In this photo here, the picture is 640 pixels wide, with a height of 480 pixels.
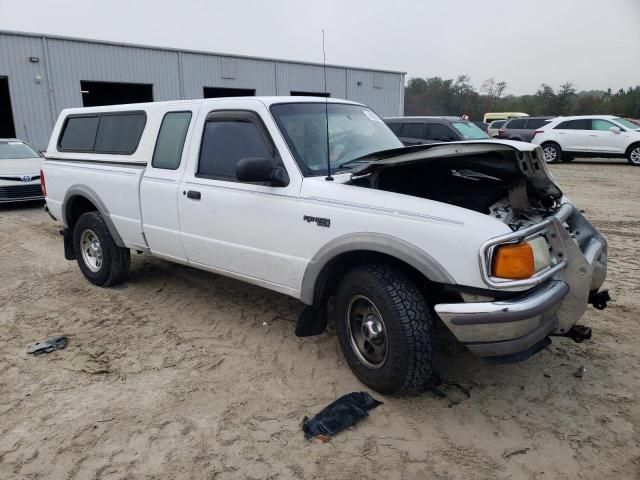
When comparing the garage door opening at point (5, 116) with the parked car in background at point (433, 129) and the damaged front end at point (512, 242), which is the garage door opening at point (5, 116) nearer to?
the parked car in background at point (433, 129)

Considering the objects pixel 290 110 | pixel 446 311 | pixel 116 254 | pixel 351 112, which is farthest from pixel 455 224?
pixel 116 254

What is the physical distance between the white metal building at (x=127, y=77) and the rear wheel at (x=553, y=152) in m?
11.9

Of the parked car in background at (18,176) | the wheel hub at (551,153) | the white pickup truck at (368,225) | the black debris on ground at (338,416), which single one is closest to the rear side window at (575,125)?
the wheel hub at (551,153)

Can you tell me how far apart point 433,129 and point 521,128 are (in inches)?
369

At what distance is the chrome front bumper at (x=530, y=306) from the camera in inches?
107

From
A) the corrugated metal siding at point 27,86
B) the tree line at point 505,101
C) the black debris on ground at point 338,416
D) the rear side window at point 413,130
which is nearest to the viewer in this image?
the black debris on ground at point 338,416

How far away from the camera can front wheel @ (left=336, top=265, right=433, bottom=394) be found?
3020 millimetres

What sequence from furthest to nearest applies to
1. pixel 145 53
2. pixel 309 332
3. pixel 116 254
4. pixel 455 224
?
pixel 145 53
pixel 116 254
pixel 309 332
pixel 455 224

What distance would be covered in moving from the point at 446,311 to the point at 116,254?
384 cm

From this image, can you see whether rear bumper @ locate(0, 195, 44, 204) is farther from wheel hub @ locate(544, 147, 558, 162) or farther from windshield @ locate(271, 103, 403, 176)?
wheel hub @ locate(544, 147, 558, 162)

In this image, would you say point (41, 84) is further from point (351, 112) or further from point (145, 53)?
point (351, 112)

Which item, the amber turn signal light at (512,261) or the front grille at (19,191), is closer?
the amber turn signal light at (512,261)

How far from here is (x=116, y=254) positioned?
5.34 meters

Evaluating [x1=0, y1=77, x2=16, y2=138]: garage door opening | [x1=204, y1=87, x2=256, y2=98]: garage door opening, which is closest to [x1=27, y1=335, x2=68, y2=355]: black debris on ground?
[x1=204, y1=87, x2=256, y2=98]: garage door opening
